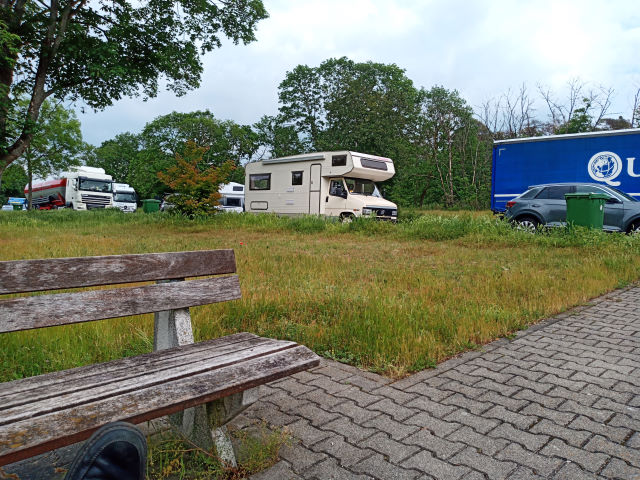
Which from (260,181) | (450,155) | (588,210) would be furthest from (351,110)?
(588,210)

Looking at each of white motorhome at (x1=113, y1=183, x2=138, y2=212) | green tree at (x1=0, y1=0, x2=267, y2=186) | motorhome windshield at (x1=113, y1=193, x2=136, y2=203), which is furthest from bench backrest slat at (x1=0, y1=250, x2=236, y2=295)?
motorhome windshield at (x1=113, y1=193, x2=136, y2=203)

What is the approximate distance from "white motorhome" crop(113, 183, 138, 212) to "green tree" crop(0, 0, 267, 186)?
2763 cm

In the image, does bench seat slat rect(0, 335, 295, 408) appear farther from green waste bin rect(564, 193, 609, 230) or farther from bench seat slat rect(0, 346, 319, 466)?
green waste bin rect(564, 193, 609, 230)

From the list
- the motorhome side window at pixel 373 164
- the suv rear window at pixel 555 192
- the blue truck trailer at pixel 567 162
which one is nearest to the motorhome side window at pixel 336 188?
the motorhome side window at pixel 373 164

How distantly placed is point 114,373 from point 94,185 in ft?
132

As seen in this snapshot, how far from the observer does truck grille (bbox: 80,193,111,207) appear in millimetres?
37250

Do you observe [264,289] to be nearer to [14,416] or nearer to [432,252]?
[14,416]

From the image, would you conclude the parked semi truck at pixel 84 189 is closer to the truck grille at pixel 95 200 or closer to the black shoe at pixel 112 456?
the truck grille at pixel 95 200

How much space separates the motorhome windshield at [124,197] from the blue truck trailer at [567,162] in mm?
33841

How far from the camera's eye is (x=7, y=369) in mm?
3146

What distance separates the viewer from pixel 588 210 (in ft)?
36.0

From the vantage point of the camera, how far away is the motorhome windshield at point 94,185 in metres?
37.5

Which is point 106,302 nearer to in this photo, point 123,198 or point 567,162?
point 567,162

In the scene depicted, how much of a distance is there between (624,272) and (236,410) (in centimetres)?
730
